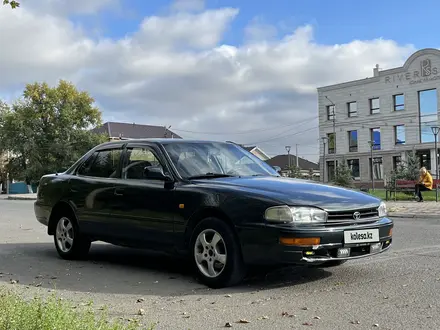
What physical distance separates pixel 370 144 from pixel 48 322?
52674mm

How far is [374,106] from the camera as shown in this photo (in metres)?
54.8

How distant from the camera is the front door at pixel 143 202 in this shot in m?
6.23

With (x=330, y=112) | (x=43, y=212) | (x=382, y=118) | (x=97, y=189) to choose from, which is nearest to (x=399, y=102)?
(x=382, y=118)

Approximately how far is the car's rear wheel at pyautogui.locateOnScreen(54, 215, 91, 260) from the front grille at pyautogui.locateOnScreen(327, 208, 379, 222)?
3855mm

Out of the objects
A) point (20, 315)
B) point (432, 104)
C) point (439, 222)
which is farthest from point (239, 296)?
point (432, 104)

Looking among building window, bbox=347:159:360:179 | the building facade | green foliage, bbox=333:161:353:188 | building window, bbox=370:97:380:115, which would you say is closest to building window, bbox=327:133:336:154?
the building facade

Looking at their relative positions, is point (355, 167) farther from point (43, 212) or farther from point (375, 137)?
point (43, 212)

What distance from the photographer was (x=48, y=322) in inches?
126

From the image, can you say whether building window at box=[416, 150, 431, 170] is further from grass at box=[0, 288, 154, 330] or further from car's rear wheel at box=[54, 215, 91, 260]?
grass at box=[0, 288, 154, 330]

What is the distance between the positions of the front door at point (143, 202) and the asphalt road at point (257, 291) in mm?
521

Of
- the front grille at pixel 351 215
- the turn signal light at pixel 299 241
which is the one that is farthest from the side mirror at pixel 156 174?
the front grille at pixel 351 215

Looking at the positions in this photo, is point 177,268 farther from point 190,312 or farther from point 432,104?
point 432,104

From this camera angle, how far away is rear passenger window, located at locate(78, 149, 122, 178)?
7.34 m

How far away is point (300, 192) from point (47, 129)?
193 feet
